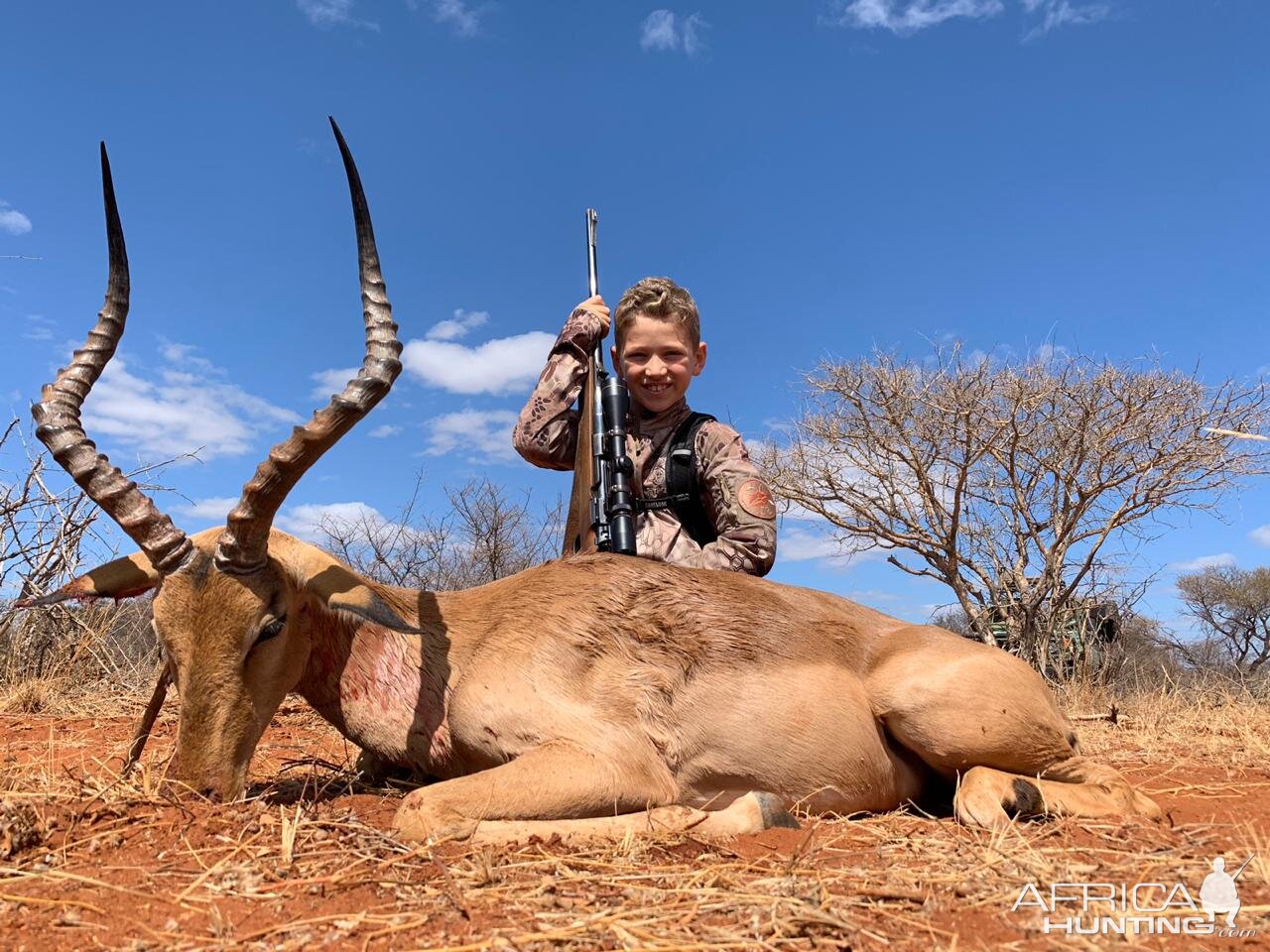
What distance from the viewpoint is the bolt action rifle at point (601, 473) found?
5.34 meters

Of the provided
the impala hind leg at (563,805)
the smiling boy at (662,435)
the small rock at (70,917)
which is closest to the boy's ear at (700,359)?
the smiling boy at (662,435)

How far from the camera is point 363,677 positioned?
4250mm

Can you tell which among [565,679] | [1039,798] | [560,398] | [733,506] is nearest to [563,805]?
[565,679]

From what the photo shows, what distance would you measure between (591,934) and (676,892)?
42 centimetres

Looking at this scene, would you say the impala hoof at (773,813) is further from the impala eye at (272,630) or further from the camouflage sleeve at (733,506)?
the impala eye at (272,630)

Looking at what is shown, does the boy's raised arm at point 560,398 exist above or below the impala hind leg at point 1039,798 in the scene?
above

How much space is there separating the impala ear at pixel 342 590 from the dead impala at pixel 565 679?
14 mm

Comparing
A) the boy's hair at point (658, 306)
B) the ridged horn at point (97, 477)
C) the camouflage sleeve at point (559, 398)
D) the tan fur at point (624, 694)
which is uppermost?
the boy's hair at point (658, 306)

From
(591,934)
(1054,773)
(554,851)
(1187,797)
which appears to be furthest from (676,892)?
(1187,797)

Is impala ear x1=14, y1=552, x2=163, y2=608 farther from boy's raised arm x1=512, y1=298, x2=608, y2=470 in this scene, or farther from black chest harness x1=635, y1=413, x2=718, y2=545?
black chest harness x1=635, y1=413, x2=718, y2=545

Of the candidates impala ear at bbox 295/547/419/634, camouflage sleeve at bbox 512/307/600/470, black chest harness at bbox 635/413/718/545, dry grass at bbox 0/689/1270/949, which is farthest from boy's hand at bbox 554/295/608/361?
dry grass at bbox 0/689/1270/949

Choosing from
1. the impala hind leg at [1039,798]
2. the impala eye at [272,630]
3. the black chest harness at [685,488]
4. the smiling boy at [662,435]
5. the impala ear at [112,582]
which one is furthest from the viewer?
the black chest harness at [685,488]

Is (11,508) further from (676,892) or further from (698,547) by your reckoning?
Result: (676,892)

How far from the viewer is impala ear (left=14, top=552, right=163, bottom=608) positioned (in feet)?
13.5
